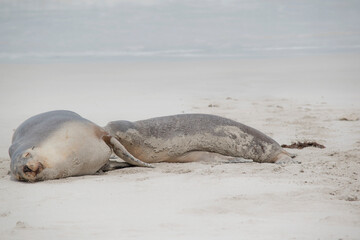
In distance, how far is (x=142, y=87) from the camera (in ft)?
45.7

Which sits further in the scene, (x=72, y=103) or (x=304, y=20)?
(x=304, y=20)

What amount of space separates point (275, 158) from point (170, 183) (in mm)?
1797

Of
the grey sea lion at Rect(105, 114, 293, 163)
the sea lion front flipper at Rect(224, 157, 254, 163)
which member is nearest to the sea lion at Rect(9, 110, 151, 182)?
the grey sea lion at Rect(105, 114, 293, 163)

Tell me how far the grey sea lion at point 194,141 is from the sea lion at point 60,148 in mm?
394

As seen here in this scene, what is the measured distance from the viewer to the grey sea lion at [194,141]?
605 cm

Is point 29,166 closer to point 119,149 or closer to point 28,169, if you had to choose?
point 28,169

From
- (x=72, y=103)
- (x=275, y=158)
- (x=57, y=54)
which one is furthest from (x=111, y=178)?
(x=57, y=54)

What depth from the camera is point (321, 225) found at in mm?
3539

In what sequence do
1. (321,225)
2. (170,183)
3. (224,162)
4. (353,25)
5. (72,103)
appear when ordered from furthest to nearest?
(353,25)
(72,103)
(224,162)
(170,183)
(321,225)

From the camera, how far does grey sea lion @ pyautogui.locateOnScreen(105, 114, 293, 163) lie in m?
6.05

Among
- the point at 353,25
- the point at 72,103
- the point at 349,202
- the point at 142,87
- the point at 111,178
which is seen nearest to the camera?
the point at 349,202

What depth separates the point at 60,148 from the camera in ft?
16.6

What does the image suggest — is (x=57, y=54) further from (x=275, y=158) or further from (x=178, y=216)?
(x=178, y=216)

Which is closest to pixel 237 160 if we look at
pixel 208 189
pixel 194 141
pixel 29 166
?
pixel 194 141
